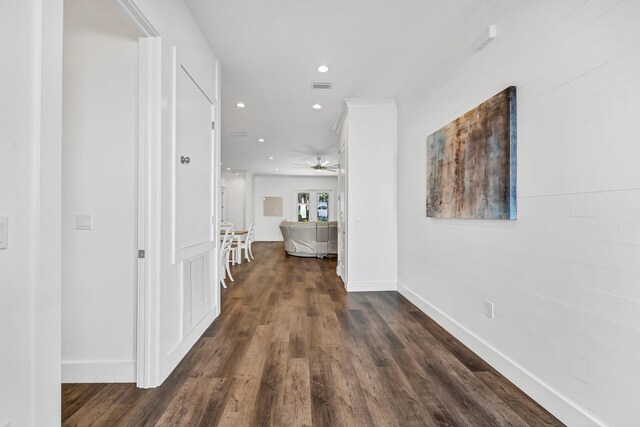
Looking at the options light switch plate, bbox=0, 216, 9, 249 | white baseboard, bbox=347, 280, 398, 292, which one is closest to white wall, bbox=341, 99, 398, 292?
white baseboard, bbox=347, 280, 398, 292

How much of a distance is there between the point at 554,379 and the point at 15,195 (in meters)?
2.54

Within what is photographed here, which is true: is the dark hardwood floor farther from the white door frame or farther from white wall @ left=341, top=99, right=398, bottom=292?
white wall @ left=341, top=99, right=398, bottom=292

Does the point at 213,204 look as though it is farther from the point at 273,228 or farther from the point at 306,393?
the point at 273,228

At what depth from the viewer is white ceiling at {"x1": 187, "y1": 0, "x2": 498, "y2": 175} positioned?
7.73 ft

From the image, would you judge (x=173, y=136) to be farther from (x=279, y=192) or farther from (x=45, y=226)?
(x=279, y=192)

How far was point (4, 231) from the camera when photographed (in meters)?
0.91

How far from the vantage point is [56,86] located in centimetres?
108

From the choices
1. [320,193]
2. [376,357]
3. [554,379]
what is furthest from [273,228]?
[554,379]

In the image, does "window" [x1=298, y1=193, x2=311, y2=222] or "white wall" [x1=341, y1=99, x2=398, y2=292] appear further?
"window" [x1=298, y1=193, x2=311, y2=222]

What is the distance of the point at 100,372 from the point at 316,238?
6.05 m

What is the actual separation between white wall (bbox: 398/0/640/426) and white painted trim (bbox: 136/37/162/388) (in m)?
2.28

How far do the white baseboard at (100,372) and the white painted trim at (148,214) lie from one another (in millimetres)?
110

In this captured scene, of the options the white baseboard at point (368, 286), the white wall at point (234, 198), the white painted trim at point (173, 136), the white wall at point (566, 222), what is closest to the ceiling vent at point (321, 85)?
the white wall at point (566, 222)

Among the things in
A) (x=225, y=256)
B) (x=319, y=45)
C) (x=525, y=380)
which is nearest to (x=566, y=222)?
(x=525, y=380)
